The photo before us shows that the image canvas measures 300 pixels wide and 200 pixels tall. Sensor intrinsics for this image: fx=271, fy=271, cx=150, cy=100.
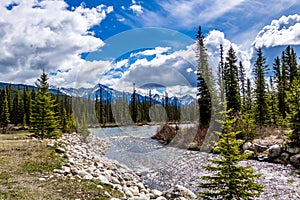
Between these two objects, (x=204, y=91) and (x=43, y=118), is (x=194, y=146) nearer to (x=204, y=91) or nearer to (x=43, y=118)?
(x=204, y=91)

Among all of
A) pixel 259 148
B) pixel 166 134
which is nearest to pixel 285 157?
pixel 259 148

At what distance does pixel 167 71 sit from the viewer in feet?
55.6

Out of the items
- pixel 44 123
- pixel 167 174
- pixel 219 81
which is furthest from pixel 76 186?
pixel 219 81

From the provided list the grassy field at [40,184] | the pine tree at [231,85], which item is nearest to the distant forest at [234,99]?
the pine tree at [231,85]

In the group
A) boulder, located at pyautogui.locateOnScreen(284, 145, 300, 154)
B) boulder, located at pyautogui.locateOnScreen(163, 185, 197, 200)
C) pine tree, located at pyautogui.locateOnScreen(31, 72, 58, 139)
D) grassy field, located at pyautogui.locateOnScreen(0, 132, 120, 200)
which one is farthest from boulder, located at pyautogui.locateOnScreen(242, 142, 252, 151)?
pine tree, located at pyautogui.locateOnScreen(31, 72, 58, 139)

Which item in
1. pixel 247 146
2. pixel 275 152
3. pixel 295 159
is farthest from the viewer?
pixel 247 146

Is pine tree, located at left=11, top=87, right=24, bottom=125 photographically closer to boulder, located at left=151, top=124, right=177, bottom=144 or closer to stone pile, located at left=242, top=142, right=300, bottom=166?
boulder, located at left=151, top=124, right=177, bottom=144

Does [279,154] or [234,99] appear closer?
[279,154]

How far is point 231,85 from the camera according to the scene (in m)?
36.1

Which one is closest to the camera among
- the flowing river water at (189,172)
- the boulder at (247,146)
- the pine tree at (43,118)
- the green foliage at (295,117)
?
the flowing river water at (189,172)

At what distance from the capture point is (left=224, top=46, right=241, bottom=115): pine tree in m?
34.8

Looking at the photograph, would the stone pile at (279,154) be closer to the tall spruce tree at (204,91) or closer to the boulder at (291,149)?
the boulder at (291,149)

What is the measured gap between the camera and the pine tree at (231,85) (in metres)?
34.8

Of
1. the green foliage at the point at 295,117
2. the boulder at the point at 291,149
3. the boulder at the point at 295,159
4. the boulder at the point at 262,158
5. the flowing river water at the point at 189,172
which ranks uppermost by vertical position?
the green foliage at the point at 295,117
